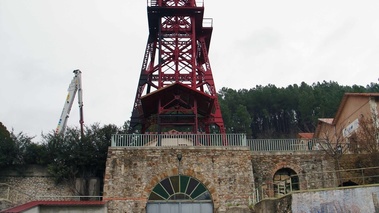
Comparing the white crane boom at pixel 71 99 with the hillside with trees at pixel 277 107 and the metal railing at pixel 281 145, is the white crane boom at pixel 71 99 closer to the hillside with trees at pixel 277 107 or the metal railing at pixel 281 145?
the metal railing at pixel 281 145

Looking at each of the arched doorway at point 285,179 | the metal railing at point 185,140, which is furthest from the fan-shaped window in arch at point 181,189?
the arched doorway at point 285,179

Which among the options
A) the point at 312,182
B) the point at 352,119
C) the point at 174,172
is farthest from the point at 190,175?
the point at 352,119

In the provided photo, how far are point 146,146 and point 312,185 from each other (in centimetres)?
935

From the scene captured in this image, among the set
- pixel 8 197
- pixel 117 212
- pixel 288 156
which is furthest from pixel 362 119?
pixel 8 197

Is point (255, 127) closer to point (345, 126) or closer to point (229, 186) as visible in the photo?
point (345, 126)

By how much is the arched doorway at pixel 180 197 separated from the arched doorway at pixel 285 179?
4.02m

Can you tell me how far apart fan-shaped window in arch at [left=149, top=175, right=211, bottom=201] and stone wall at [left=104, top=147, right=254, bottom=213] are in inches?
9.7

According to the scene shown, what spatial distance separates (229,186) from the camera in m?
22.3

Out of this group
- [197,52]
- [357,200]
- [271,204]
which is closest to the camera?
[357,200]

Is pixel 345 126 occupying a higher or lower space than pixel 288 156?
higher

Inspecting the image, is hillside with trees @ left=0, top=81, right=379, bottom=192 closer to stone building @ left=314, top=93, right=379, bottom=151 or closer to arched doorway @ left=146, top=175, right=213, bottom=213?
arched doorway @ left=146, top=175, right=213, bottom=213

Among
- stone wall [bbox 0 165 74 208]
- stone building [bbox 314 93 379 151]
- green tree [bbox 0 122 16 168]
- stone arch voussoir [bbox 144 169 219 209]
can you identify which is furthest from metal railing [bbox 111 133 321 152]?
green tree [bbox 0 122 16 168]

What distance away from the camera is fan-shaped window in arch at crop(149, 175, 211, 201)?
22.4m

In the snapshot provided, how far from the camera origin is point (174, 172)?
22484 mm
